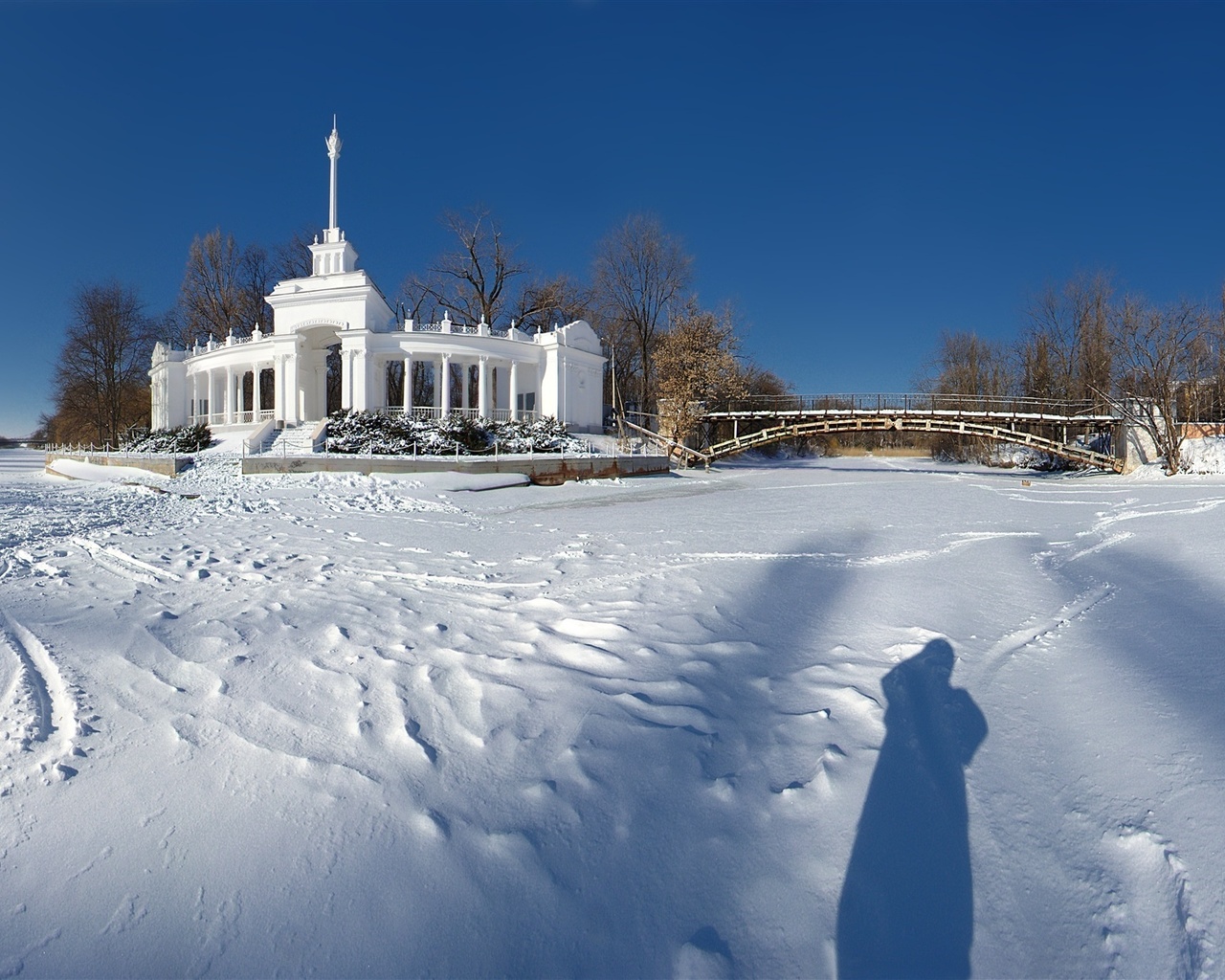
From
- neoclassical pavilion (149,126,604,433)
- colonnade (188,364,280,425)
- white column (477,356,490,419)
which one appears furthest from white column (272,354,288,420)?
white column (477,356,490,419)

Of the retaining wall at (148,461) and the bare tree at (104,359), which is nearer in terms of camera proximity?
the retaining wall at (148,461)

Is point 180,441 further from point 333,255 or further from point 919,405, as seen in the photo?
point 919,405

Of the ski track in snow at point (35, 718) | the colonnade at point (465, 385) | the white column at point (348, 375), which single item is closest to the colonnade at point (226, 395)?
the white column at point (348, 375)

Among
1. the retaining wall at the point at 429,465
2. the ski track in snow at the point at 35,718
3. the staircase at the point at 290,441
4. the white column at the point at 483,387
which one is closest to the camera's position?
the ski track in snow at the point at 35,718

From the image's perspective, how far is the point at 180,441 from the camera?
980 inches

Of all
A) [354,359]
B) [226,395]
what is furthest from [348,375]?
[226,395]

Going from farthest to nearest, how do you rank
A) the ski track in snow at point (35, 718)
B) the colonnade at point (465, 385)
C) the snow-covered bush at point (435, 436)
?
the colonnade at point (465, 385)
the snow-covered bush at point (435, 436)
the ski track in snow at point (35, 718)

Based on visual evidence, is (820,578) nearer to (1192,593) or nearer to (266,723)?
(1192,593)

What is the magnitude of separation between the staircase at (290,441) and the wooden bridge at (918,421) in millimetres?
15696

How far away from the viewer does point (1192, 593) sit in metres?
5.43

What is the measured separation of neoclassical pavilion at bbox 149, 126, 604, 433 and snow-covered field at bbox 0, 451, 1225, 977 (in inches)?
916

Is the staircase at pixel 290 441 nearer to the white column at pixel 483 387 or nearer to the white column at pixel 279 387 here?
the white column at pixel 279 387

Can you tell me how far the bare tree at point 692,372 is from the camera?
114 feet

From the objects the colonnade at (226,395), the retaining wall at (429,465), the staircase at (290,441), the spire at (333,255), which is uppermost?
the spire at (333,255)
